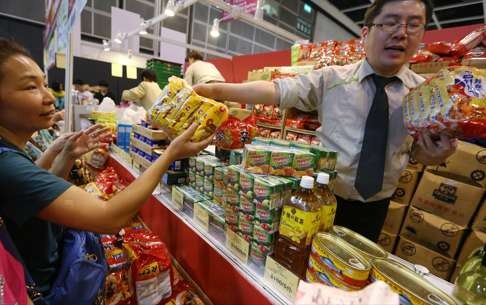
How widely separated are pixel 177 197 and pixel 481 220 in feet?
8.10

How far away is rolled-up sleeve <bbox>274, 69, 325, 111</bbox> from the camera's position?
139 centimetres

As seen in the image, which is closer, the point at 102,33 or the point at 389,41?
the point at 389,41

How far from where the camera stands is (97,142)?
5.18 ft

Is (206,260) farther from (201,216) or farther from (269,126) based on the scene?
(269,126)

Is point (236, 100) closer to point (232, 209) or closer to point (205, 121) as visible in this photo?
point (205, 121)

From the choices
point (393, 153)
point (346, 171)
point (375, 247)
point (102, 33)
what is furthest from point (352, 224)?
point (102, 33)

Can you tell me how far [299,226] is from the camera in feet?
2.60

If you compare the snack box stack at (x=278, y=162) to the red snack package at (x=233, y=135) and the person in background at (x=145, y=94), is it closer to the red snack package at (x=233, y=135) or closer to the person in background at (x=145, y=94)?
the red snack package at (x=233, y=135)

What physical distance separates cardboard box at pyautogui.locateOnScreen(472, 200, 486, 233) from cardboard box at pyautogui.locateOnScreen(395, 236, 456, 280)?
0.35 meters

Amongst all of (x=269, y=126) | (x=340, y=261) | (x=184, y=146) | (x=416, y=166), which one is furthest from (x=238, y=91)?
(x=416, y=166)

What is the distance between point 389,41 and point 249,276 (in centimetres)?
118

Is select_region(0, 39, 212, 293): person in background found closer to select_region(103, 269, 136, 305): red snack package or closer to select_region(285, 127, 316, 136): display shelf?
select_region(103, 269, 136, 305): red snack package

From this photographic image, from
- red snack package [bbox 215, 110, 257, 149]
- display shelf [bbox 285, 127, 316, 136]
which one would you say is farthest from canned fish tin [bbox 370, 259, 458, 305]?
display shelf [bbox 285, 127, 316, 136]

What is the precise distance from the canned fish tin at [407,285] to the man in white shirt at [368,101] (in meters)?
0.66
